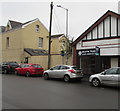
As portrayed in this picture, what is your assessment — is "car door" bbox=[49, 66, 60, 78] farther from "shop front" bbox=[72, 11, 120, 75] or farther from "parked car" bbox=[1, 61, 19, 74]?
"parked car" bbox=[1, 61, 19, 74]

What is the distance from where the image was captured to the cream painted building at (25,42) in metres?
26.5

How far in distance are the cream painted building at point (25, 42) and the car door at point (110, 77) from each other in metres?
14.5

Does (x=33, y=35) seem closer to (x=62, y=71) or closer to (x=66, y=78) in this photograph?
(x=62, y=71)

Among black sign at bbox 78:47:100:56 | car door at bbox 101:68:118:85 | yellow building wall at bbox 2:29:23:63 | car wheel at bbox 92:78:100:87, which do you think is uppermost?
yellow building wall at bbox 2:29:23:63

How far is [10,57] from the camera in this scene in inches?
1142

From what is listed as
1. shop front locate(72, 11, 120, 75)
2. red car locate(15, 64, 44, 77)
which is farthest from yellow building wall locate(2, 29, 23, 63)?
shop front locate(72, 11, 120, 75)

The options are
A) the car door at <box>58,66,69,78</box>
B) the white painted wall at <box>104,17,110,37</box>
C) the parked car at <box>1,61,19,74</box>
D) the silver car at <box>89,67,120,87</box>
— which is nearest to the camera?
the silver car at <box>89,67,120,87</box>

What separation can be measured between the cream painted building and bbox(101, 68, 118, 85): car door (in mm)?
14544

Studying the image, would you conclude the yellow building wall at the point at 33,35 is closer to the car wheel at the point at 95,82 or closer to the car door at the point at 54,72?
the car door at the point at 54,72

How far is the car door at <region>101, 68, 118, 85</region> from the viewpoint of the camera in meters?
9.41

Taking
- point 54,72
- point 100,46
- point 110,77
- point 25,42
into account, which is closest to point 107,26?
point 100,46

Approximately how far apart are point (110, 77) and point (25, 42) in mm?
20275

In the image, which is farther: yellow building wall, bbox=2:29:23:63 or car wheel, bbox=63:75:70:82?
yellow building wall, bbox=2:29:23:63

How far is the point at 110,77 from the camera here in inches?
379
